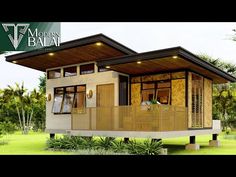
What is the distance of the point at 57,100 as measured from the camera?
19.7 metres

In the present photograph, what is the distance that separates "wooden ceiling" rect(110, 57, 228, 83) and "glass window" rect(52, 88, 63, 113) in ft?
14.1

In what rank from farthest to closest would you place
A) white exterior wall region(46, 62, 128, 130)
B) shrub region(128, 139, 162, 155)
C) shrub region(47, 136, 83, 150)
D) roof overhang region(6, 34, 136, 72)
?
1. white exterior wall region(46, 62, 128, 130)
2. roof overhang region(6, 34, 136, 72)
3. shrub region(47, 136, 83, 150)
4. shrub region(128, 139, 162, 155)

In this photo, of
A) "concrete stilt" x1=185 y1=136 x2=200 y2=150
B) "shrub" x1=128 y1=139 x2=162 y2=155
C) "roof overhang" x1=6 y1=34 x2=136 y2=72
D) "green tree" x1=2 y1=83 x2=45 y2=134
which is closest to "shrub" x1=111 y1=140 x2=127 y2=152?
"shrub" x1=128 y1=139 x2=162 y2=155

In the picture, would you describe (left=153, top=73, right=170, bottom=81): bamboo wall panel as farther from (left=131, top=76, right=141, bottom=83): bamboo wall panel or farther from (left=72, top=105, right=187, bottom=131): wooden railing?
(left=72, top=105, right=187, bottom=131): wooden railing

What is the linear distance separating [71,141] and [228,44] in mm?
30811

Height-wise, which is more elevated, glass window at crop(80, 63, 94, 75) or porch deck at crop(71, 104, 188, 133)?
glass window at crop(80, 63, 94, 75)

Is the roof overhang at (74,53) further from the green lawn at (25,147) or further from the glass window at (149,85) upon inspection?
the green lawn at (25,147)

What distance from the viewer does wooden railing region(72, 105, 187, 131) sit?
43.8 ft

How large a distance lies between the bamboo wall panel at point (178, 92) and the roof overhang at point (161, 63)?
57 centimetres

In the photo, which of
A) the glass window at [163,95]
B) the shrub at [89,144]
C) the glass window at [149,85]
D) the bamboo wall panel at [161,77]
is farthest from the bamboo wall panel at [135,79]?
the shrub at [89,144]

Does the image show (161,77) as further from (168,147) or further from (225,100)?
(225,100)

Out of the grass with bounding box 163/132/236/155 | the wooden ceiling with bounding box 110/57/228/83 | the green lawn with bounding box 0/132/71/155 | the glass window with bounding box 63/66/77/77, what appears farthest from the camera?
the glass window with bounding box 63/66/77/77

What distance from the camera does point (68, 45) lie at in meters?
16.3
